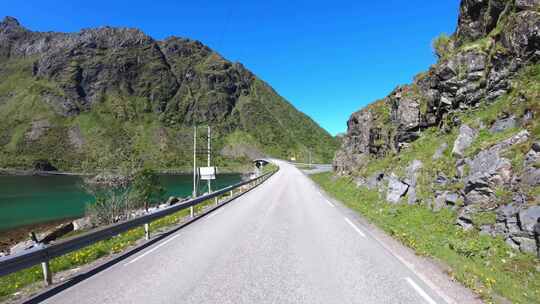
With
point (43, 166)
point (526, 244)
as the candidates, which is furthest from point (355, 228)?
point (43, 166)

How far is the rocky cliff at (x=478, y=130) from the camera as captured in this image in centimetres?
715

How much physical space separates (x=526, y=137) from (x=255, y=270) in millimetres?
8701

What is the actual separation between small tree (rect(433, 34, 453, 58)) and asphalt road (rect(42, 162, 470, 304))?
1589cm

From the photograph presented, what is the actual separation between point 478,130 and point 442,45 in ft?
37.8

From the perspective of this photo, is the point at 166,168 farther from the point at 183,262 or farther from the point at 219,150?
the point at 183,262

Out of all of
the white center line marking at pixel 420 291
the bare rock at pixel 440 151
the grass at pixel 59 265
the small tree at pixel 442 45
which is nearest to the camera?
the white center line marking at pixel 420 291

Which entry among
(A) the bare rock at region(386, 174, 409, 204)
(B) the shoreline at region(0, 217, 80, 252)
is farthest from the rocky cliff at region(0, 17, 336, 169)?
(A) the bare rock at region(386, 174, 409, 204)

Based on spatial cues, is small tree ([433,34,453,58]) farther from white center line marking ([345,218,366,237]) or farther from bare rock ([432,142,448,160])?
white center line marking ([345,218,366,237])

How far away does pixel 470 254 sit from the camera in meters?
6.29

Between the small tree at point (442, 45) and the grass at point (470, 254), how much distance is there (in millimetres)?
13467

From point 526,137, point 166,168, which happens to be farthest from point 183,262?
point 166,168

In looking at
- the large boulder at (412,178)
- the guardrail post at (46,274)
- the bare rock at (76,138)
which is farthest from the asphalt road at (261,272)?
the bare rock at (76,138)

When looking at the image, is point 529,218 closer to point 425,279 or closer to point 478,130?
point 425,279

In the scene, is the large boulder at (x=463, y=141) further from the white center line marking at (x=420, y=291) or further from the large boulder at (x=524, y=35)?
the white center line marking at (x=420, y=291)
